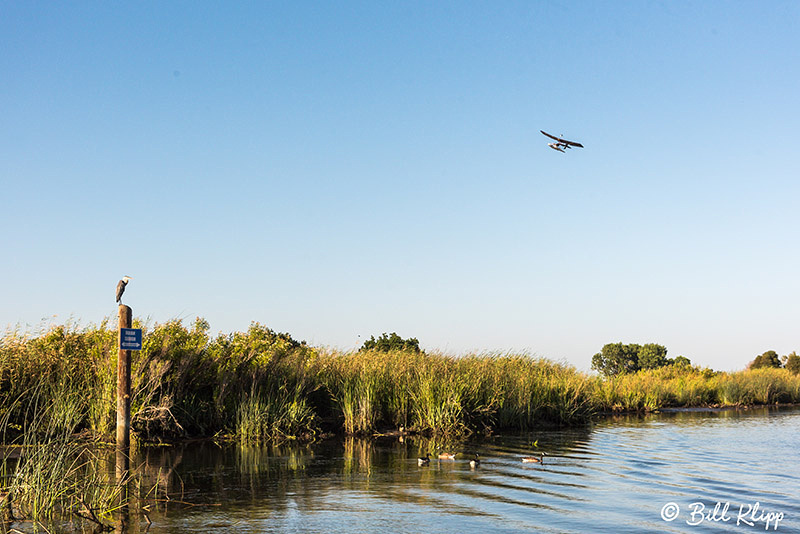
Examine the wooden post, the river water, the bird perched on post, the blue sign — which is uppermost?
the bird perched on post

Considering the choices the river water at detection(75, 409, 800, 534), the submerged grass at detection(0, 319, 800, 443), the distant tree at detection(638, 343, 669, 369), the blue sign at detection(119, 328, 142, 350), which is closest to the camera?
the river water at detection(75, 409, 800, 534)

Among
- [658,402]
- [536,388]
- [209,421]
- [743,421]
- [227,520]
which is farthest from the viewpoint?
[658,402]

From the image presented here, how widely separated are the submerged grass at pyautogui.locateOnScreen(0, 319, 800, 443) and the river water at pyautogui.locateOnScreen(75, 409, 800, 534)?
135 centimetres

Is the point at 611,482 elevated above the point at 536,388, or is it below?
below

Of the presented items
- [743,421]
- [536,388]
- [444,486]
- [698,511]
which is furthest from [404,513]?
[743,421]

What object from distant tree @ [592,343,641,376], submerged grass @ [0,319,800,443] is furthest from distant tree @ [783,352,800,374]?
submerged grass @ [0,319,800,443]

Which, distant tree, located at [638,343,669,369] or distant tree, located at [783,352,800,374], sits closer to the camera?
distant tree, located at [783,352,800,374]

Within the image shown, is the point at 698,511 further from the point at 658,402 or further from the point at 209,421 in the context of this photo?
the point at 658,402

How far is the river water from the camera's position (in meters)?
9.29

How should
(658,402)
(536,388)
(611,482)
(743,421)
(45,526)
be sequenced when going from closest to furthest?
(45,526)
(611,482)
(536,388)
(743,421)
(658,402)

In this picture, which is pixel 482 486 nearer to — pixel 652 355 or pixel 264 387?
pixel 264 387

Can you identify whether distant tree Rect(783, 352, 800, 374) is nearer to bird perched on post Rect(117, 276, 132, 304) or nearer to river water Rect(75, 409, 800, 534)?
river water Rect(75, 409, 800, 534)

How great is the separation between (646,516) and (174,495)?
7180mm

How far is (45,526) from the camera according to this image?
8.30m
